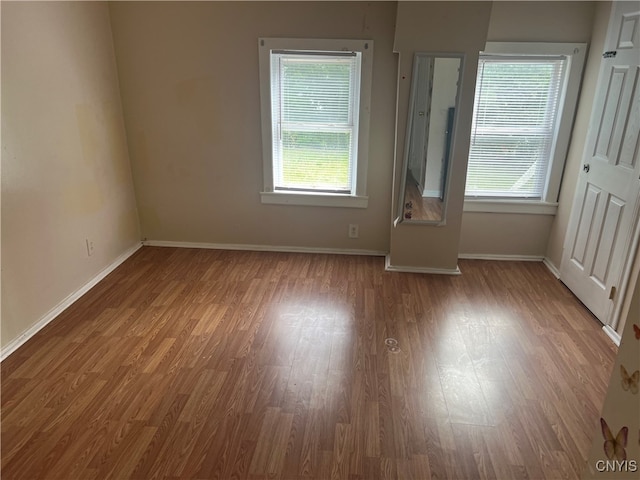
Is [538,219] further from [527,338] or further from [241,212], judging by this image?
[241,212]

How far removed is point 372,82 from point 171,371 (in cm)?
259

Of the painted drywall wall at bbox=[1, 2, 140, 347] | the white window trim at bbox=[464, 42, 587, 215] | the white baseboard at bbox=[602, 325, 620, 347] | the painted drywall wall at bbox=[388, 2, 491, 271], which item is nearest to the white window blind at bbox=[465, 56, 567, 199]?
the white window trim at bbox=[464, 42, 587, 215]

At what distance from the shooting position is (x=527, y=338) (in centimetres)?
275

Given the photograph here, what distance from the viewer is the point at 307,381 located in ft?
7.64

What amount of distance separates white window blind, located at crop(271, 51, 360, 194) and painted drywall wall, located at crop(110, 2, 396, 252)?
0.16 m

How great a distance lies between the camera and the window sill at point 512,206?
3709 millimetres

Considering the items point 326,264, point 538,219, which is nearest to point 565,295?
point 538,219

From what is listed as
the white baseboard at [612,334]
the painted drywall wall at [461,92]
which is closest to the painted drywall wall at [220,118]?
the painted drywall wall at [461,92]

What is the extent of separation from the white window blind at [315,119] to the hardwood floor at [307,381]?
0.93m

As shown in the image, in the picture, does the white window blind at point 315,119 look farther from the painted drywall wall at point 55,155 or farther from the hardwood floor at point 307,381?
the painted drywall wall at point 55,155

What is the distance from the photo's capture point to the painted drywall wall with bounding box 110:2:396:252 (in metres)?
3.38

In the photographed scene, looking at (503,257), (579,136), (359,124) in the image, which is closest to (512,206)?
(503,257)

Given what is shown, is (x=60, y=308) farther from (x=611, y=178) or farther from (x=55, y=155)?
(x=611, y=178)

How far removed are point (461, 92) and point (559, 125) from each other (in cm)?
97
